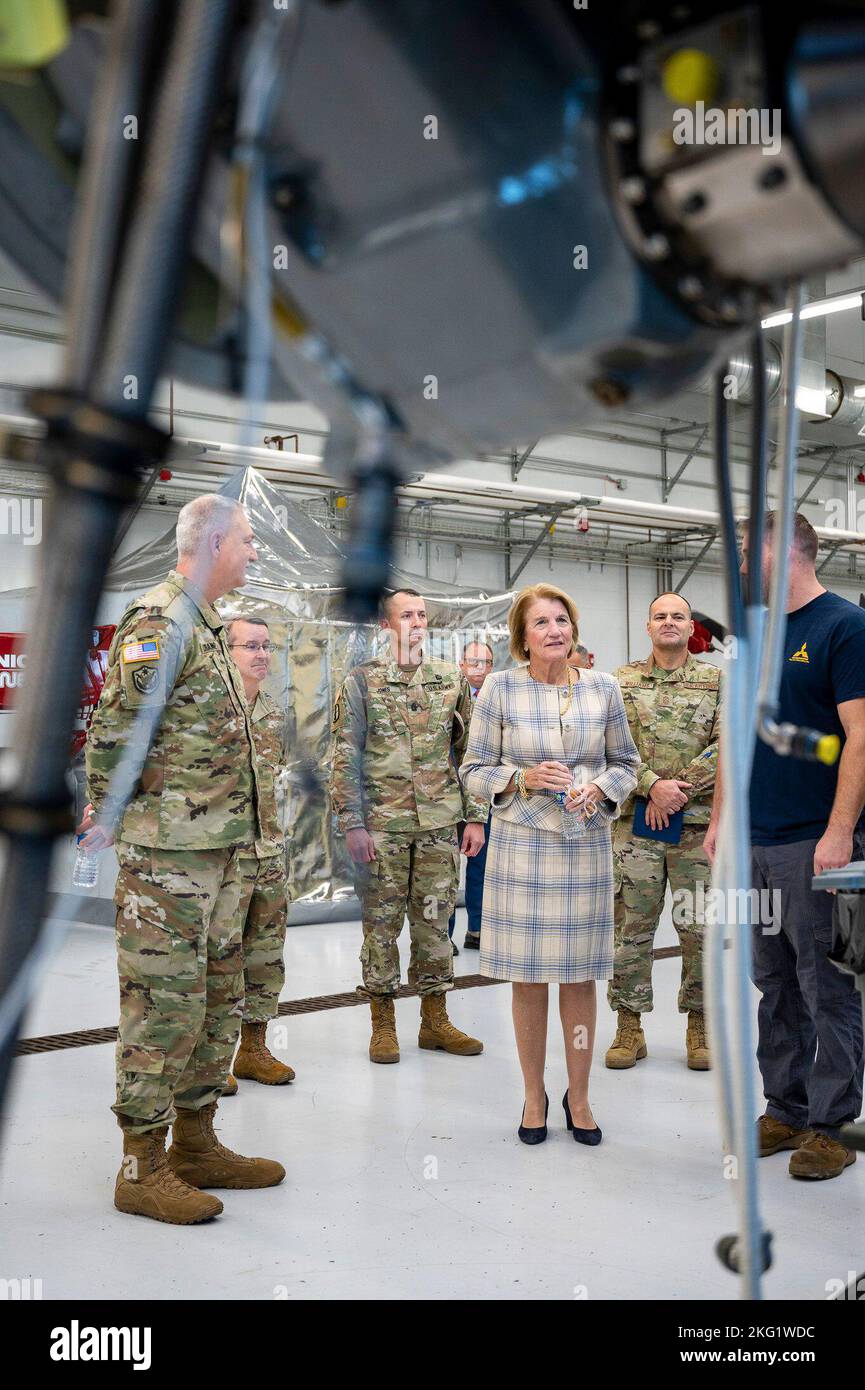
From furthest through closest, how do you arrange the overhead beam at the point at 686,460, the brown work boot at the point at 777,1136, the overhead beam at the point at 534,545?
1. the overhead beam at the point at 686,460
2. the overhead beam at the point at 534,545
3. the brown work boot at the point at 777,1136

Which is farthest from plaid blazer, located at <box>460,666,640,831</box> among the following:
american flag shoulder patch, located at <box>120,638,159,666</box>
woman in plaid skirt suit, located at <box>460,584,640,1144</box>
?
american flag shoulder patch, located at <box>120,638,159,666</box>

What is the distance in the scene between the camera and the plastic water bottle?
6139 millimetres

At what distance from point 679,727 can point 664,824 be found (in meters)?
0.36

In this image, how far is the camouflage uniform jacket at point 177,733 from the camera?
243 cm

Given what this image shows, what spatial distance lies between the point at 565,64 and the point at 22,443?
0.30m

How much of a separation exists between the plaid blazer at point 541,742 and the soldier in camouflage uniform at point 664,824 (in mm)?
551

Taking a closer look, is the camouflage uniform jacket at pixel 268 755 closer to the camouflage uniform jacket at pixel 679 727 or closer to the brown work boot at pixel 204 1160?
the brown work boot at pixel 204 1160

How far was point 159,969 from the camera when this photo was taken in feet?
7.94

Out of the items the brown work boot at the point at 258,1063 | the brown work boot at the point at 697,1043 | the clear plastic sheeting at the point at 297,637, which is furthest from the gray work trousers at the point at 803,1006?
the clear plastic sheeting at the point at 297,637

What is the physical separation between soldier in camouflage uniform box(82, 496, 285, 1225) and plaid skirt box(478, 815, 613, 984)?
75cm

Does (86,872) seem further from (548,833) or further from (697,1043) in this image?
(548,833)

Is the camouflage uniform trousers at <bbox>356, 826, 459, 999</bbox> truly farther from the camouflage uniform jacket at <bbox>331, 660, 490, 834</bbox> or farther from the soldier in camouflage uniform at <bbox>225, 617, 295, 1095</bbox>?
the soldier in camouflage uniform at <bbox>225, 617, 295, 1095</bbox>
